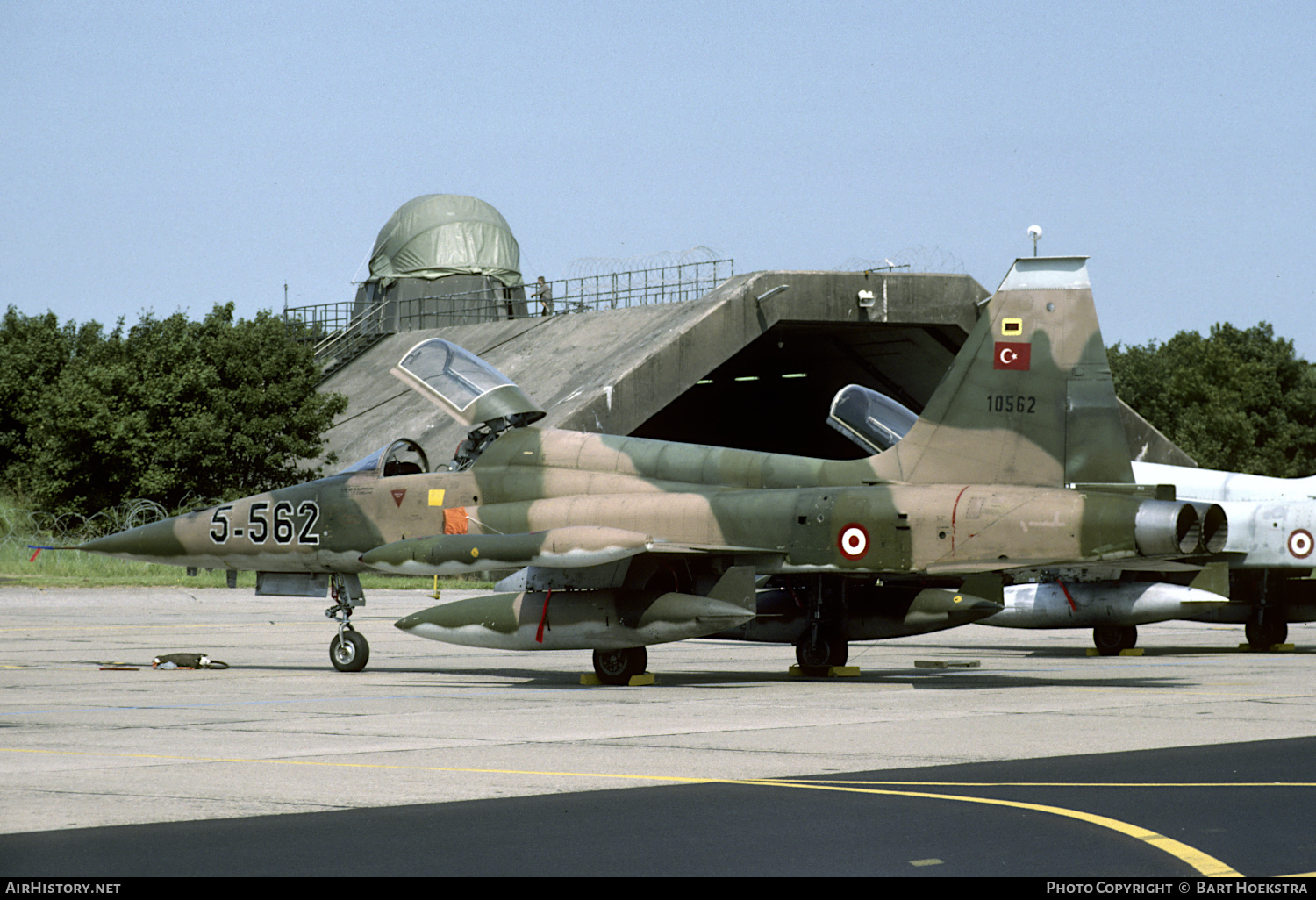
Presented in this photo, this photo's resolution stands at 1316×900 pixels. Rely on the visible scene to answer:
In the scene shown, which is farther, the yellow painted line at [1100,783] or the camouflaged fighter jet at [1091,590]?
the camouflaged fighter jet at [1091,590]

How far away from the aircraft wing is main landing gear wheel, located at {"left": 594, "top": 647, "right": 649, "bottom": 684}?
1303 millimetres

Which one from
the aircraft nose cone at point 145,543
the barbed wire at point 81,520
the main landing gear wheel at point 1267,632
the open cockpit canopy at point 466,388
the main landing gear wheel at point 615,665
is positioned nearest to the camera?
the main landing gear wheel at point 615,665

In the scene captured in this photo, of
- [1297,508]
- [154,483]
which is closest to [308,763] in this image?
[1297,508]

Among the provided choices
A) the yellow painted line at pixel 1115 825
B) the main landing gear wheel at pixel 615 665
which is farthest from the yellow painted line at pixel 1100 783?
the main landing gear wheel at pixel 615 665

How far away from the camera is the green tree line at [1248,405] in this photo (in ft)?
232

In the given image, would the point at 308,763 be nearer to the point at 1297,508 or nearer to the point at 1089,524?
the point at 1089,524

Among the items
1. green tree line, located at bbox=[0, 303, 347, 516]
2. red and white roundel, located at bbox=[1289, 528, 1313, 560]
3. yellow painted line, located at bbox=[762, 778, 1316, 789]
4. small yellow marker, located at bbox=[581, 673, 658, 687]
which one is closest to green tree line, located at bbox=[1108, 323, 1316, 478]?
green tree line, located at bbox=[0, 303, 347, 516]

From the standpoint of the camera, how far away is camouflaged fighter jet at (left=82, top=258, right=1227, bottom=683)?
49.1ft

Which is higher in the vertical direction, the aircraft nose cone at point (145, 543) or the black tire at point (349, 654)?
the aircraft nose cone at point (145, 543)

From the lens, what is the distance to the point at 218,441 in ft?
148

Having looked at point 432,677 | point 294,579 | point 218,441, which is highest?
point 218,441

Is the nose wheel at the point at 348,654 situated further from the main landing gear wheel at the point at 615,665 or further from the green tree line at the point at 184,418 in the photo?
the green tree line at the point at 184,418

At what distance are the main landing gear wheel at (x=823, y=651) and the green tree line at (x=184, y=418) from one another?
104 feet

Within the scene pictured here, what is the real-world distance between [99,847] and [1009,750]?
5993 millimetres
